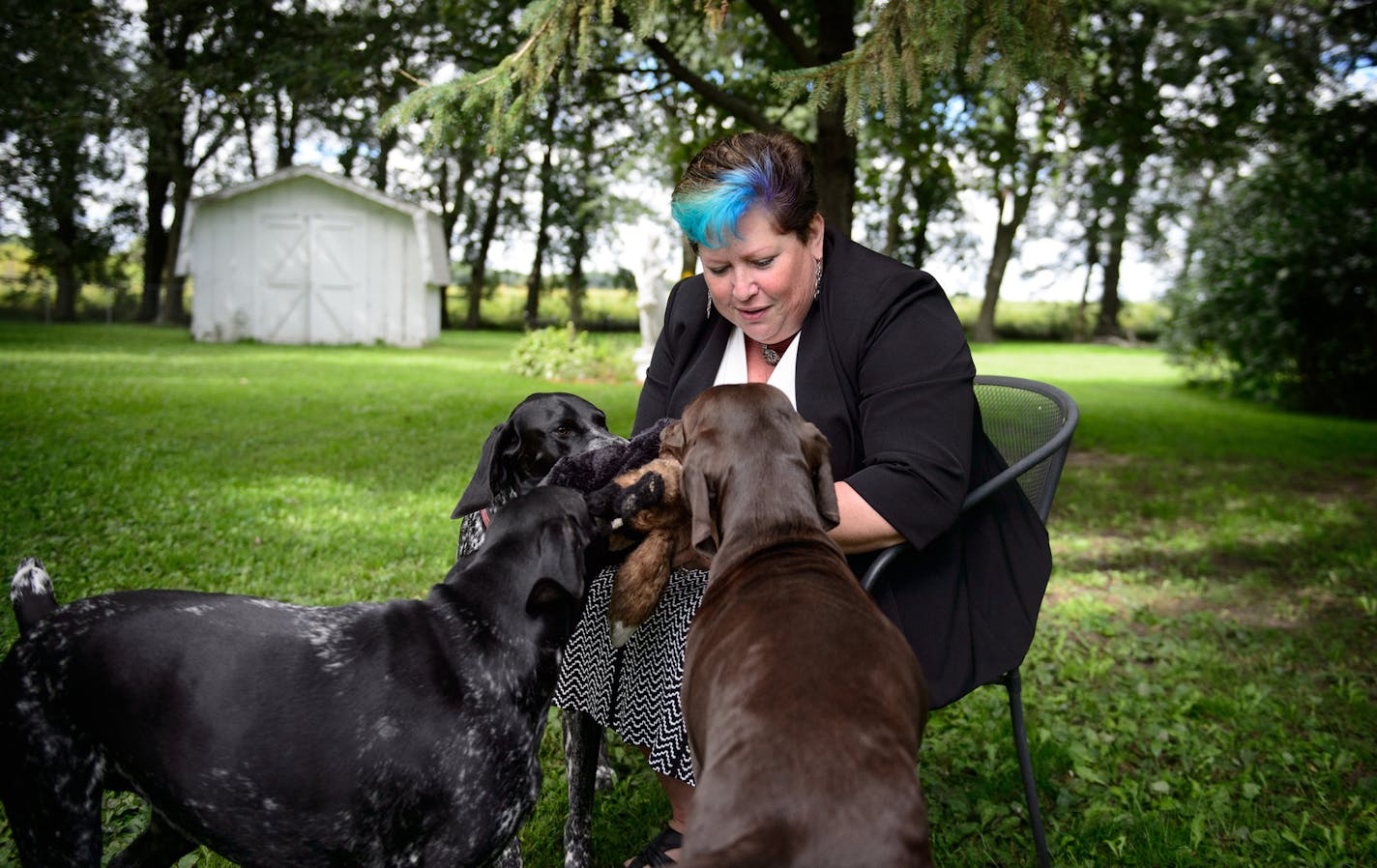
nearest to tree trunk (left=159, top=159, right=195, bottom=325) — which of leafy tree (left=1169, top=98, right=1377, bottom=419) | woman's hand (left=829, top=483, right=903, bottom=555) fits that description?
leafy tree (left=1169, top=98, right=1377, bottom=419)

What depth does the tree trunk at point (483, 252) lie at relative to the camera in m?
40.1

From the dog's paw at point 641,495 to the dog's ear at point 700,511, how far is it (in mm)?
75

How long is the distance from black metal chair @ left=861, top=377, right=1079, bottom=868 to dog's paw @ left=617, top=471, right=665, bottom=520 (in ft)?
2.00

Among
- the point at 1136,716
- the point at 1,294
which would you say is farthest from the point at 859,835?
the point at 1,294

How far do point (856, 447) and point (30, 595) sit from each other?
2.22m

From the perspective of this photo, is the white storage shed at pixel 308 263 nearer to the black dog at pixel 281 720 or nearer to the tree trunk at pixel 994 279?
the tree trunk at pixel 994 279

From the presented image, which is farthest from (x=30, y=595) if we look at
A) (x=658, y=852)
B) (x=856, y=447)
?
(x=856, y=447)

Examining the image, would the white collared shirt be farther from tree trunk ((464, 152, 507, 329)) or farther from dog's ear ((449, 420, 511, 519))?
tree trunk ((464, 152, 507, 329))

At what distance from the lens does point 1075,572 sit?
251 inches

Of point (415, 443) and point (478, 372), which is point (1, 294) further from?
point (415, 443)

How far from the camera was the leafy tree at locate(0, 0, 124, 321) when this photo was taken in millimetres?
9016

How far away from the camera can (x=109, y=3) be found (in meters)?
9.44

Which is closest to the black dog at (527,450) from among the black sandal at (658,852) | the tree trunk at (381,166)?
the black sandal at (658,852)

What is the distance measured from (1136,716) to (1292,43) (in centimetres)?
978
